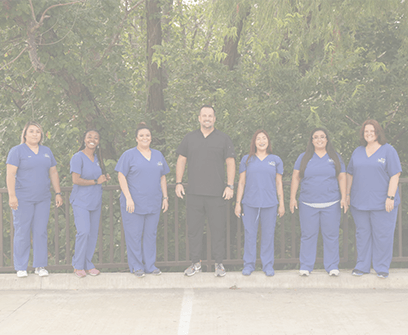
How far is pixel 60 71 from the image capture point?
7148mm

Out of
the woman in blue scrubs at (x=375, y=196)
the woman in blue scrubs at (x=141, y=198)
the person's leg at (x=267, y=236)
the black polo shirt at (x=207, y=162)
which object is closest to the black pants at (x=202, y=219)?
the black polo shirt at (x=207, y=162)

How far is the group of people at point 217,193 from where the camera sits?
5.01 m

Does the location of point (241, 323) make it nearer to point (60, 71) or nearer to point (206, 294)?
point (206, 294)

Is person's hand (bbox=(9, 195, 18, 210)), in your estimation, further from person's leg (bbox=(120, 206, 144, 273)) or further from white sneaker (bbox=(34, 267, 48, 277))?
person's leg (bbox=(120, 206, 144, 273))

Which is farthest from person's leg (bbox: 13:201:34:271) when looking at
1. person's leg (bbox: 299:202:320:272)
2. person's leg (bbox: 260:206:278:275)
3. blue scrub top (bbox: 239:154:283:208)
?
person's leg (bbox: 299:202:320:272)

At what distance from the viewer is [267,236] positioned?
203 inches

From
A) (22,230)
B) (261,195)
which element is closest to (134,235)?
(22,230)

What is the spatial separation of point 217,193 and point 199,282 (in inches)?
41.4

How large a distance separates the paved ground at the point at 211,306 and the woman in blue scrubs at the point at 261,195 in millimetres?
291

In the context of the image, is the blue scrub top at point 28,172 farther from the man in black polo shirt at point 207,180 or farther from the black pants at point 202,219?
the black pants at point 202,219

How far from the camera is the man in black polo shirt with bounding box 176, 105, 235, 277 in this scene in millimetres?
5047

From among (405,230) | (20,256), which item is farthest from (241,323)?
(405,230)

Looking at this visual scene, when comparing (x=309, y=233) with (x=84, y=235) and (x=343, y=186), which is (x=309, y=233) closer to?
(x=343, y=186)

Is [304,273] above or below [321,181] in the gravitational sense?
below
